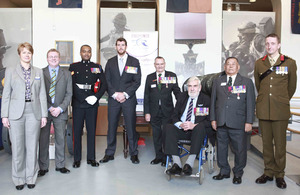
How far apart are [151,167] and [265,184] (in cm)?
150

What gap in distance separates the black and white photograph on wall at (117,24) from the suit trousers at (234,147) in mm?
4467

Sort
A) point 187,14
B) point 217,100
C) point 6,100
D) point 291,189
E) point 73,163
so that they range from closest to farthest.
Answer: point 6,100 → point 291,189 → point 217,100 → point 73,163 → point 187,14

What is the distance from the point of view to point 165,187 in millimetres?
3164

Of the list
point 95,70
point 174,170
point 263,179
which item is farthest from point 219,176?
point 95,70

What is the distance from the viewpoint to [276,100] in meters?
3.22

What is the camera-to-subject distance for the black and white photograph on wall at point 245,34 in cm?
731

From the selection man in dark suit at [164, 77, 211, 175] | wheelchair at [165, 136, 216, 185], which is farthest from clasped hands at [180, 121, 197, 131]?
wheelchair at [165, 136, 216, 185]

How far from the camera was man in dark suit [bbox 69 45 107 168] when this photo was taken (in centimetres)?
383

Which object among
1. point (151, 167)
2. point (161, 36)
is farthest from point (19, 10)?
point (151, 167)

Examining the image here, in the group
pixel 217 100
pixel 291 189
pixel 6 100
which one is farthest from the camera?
pixel 217 100

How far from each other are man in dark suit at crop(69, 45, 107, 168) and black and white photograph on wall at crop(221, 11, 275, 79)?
438 centimetres

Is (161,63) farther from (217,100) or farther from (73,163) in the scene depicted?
(73,163)

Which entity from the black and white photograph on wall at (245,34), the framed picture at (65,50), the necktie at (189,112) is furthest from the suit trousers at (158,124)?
the black and white photograph on wall at (245,34)

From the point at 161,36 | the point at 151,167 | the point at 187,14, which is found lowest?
the point at 151,167
